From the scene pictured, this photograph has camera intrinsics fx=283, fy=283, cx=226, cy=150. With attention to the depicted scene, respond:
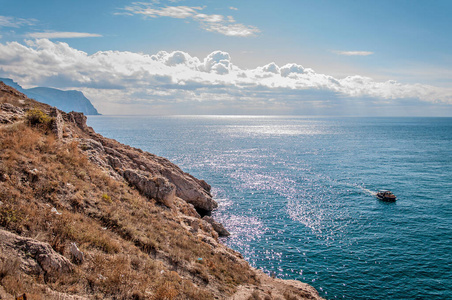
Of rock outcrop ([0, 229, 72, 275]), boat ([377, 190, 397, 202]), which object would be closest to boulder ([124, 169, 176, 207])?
rock outcrop ([0, 229, 72, 275])

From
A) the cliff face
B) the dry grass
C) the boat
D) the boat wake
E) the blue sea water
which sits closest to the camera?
the cliff face

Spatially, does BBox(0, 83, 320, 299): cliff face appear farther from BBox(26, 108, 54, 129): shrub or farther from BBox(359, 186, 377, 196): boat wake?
BBox(359, 186, 377, 196): boat wake

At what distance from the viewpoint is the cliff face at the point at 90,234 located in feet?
36.2

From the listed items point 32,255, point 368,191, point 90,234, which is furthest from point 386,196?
point 32,255

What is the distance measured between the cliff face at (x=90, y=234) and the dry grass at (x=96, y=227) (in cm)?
5

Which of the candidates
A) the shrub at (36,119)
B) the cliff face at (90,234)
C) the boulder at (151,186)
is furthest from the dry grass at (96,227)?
the boulder at (151,186)

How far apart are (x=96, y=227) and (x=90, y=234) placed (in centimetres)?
152

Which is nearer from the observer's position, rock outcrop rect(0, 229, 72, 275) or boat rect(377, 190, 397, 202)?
rock outcrop rect(0, 229, 72, 275)

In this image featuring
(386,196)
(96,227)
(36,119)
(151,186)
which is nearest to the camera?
(96,227)

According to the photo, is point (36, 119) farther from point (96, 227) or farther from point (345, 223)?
point (345, 223)

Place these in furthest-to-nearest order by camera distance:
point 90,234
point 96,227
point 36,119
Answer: point 36,119
point 96,227
point 90,234

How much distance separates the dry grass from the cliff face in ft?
0.17

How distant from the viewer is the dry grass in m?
12.3

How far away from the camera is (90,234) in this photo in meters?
14.6
